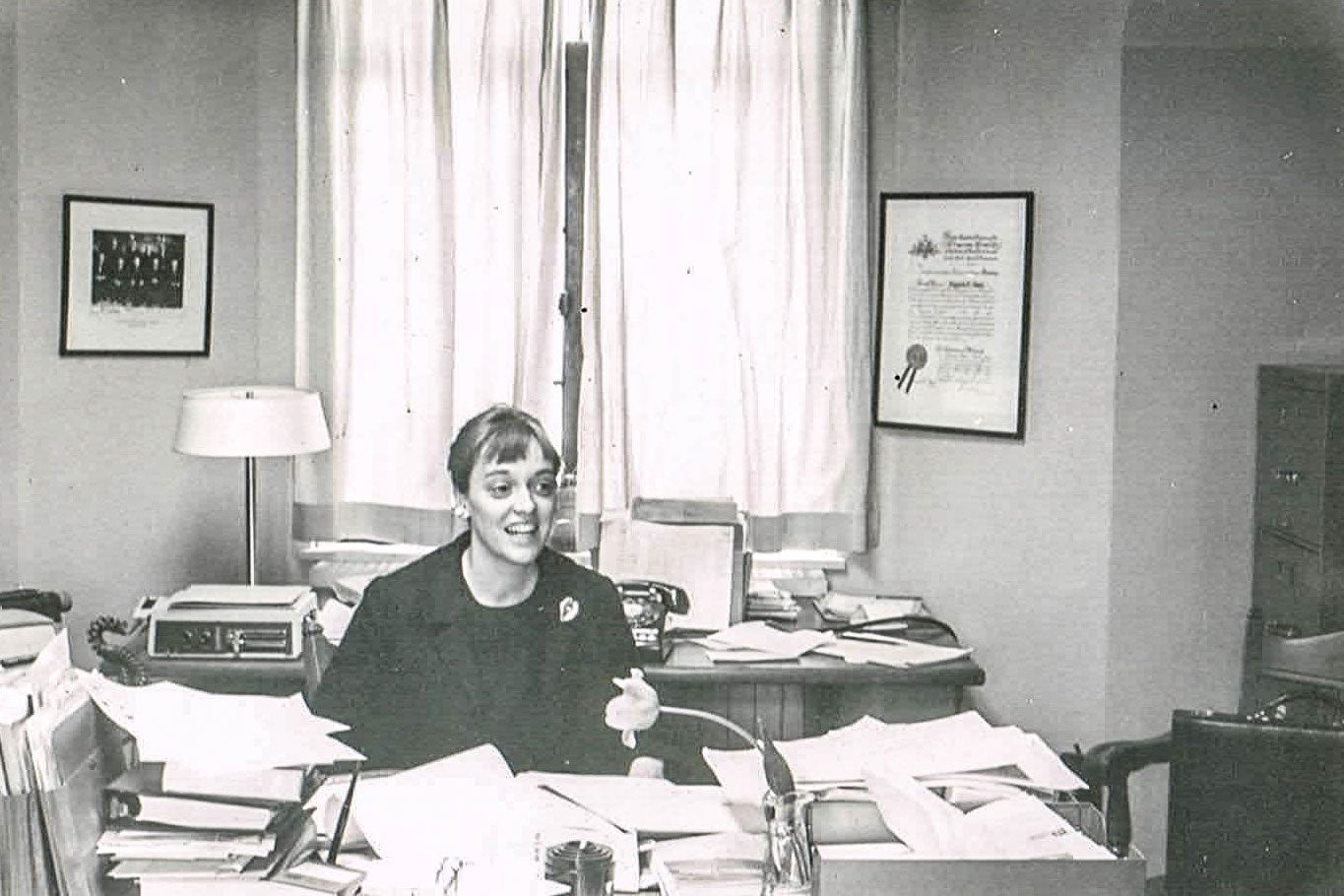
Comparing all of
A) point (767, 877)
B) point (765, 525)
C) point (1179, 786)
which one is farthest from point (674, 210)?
point (767, 877)

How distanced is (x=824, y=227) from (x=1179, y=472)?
116 cm

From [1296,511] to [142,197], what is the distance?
9.89 feet

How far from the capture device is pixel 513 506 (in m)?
2.92

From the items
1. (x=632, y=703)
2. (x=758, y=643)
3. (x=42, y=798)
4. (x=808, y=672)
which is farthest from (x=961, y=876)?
(x=758, y=643)

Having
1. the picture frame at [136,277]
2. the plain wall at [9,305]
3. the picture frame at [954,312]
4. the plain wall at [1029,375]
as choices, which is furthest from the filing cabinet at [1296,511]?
the plain wall at [9,305]

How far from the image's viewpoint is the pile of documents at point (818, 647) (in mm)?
3580

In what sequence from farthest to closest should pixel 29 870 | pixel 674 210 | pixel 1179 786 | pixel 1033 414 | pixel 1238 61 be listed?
pixel 674 210 < pixel 1033 414 < pixel 1238 61 < pixel 1179 786 < pixel 29 870

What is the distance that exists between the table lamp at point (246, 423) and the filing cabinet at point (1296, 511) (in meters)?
2.33

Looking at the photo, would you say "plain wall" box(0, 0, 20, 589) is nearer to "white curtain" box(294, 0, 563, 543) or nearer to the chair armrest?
"white curtain" box(294, 0, 563, 543)

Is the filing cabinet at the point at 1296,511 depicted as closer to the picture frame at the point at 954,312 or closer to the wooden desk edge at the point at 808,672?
the picture frame at the point at 954,312

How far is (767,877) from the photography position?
1785 mm

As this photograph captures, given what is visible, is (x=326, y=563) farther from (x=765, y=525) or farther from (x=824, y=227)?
(x=824, y=227)

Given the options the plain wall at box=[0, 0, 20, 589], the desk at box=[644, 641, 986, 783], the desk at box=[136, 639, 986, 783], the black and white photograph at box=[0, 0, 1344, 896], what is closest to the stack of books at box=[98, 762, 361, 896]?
the black and white photograph at box=[0, 0, 1344, 896]

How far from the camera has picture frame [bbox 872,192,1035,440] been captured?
3908 mm
